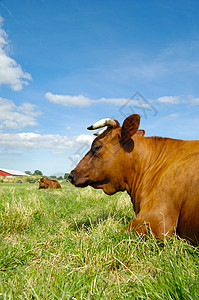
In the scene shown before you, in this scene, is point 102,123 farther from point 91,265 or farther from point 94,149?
point 91,265

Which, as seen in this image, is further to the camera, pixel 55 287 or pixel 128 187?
pixel 128 187

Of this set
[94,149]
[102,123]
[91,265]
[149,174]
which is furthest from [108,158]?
[91,265]

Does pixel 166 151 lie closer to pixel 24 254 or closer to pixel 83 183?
pixel 83 183

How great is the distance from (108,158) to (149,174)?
757mm

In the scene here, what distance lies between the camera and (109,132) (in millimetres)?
4445

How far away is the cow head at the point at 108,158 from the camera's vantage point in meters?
4.21

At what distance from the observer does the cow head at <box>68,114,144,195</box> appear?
4.21 metres

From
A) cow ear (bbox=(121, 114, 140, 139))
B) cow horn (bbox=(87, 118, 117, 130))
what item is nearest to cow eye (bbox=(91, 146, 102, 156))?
cow horn (bbox=(87, 118, 117, 130))

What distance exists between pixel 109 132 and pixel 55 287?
110 inches

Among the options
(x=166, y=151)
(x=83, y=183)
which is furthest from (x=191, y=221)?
(x=83, y=183)

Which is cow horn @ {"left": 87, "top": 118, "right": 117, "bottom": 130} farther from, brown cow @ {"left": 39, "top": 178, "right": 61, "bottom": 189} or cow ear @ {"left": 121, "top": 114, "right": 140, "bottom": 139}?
brown cow @ {"left": 39, "top": 178, "right": 61, "bottom": 189}

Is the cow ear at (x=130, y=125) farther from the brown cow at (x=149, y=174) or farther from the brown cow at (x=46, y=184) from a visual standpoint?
the brown cow at (x=46, y=184)

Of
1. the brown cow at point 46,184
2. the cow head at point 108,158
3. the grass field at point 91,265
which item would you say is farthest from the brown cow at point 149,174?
the brown cow at point 46,184

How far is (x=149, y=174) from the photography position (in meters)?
3.94
